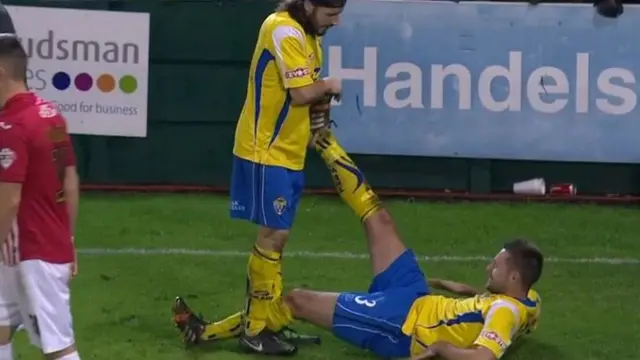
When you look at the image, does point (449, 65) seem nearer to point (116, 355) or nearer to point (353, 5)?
point (353, 5)

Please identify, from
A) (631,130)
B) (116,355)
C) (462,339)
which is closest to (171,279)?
(116,355)

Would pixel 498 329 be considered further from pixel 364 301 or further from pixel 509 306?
pixel 364 301

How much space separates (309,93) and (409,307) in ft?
3.49

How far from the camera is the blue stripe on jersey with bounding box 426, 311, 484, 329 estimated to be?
5164 mm

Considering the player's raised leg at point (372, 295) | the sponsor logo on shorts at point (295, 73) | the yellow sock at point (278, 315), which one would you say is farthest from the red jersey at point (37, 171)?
the player's raised leg at point (372, 295)

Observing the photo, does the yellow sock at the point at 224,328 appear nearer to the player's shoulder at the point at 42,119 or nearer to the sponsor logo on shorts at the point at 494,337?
the sponsor logo on shorts at the point at 494,337

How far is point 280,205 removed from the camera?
542cm

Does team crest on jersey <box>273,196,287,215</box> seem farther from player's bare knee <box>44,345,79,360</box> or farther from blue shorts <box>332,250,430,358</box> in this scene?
player's bare knee <box>44,345,79,360</box>

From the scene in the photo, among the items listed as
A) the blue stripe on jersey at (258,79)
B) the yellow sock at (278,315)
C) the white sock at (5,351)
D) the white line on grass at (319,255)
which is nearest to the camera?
the white sock at (5,351)

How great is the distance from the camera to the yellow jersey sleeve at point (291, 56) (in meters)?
5.25

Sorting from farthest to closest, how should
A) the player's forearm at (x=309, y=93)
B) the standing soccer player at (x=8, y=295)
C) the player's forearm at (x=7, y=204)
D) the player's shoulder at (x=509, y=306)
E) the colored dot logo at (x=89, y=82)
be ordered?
the colored dot logo at (x=89, y=82) → the player's forearm at (x=309, y=93) → the player's shoulder at (x=509, y=306) → the standing soccer player at (x=8, y=295) → the player's forearm at (x=7, y=204)

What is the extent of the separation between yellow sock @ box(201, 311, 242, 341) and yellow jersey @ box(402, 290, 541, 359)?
0.80 m

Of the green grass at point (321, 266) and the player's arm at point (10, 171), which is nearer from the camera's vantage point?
the player's arm at point (10, 171)

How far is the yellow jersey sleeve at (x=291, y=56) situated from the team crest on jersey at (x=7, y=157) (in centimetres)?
152
